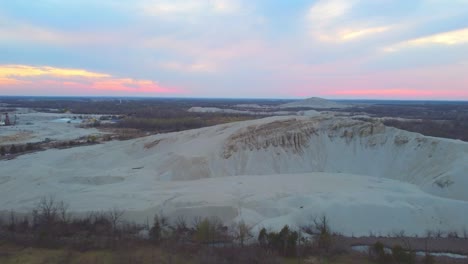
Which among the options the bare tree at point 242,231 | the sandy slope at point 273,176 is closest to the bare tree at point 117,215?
the sandy slope at point 273,176

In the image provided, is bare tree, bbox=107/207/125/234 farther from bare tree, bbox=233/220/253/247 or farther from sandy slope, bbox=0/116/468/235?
bare tree, bbox=233/220/253/247

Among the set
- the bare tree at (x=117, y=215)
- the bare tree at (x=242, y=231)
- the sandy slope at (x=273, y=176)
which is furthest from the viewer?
the sandy slope at (x=273, y=176)

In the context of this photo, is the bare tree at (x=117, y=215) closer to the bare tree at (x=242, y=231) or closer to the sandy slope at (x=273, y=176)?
the sandy slope at (x=273, y=176)

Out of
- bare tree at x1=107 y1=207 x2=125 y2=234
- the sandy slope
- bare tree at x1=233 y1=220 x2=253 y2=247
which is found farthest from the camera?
the sandy slope

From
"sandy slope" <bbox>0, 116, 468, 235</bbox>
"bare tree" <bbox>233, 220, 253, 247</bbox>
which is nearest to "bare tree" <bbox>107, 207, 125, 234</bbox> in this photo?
"sandy slope" <bbox>0, 116, 468, 235</bbox>

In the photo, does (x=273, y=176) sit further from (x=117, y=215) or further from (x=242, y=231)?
(x=117, y=215)

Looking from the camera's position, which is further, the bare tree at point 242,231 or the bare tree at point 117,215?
the bare tree at point 117,215

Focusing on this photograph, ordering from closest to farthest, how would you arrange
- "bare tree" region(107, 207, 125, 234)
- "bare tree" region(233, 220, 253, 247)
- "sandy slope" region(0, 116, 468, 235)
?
1. "bare tree" region(233, 220, 253, 247)
2. "bare tree" region(107, 207, 125, 234)
3. "sandy slope" region(0, 116, 468, 235)

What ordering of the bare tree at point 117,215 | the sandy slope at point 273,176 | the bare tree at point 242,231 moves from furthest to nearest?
the sandy slope at point 273,176 → the bare tree at point 117,215 → the bare tree at point 242,231
